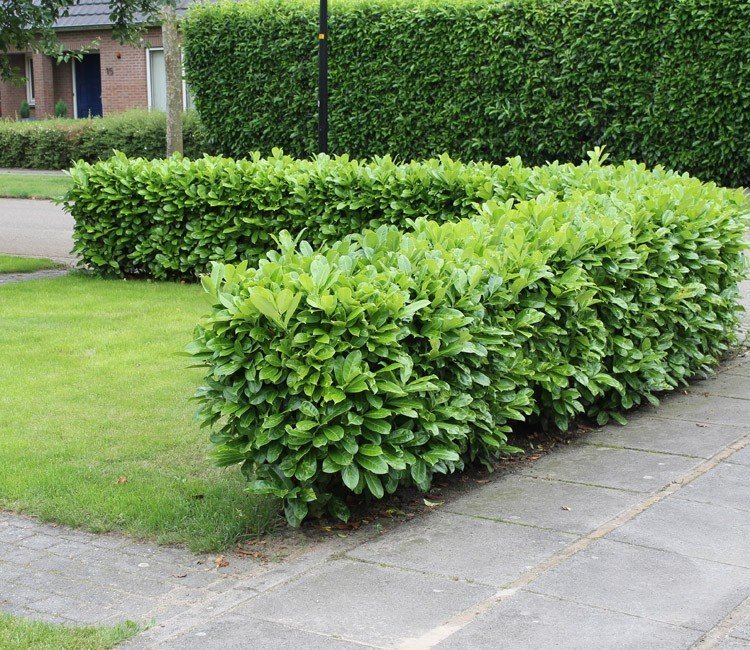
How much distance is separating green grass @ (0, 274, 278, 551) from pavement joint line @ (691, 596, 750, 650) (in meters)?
2.00

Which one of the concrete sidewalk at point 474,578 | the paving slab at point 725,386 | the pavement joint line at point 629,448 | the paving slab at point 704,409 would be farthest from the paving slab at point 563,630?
the paving slab at point 725,386

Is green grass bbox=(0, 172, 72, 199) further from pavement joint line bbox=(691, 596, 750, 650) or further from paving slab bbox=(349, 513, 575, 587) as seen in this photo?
pavement joint line bbox=(691, 596, 750, 650)

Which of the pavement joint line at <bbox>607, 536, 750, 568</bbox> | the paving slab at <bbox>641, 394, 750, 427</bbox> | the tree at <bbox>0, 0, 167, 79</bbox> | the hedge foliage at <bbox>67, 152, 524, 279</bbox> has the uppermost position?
the tree at <bbox>0, 0, 167, 79</bbox>

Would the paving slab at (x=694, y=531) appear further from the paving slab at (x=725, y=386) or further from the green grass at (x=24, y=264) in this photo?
the green grass at (x=24, y=264)

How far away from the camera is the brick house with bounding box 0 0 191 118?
31484 millimetres

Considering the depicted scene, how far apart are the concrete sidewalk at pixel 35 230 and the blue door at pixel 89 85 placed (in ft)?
49.3

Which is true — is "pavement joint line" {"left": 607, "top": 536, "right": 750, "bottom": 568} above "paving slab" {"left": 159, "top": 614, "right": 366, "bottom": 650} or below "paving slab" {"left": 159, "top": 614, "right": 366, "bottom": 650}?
above

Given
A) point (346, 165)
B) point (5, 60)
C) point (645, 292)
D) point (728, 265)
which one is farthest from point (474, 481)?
point (5, 60)

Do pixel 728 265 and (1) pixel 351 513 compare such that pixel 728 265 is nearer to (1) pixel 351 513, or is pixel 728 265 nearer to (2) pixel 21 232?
(1) pixel 351 513

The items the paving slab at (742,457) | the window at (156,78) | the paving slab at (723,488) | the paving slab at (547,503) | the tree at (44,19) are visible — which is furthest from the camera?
the window at (156,78)

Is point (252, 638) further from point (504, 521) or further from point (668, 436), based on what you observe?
point (668, 436)

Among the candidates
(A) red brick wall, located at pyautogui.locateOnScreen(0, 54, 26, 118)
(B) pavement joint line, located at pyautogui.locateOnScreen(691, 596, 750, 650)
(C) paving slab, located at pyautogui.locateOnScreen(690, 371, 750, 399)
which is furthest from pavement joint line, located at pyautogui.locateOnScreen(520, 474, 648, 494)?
(A) red brick wall, located at pyautogui.locateOnScreen(0, 54, 26, 118)

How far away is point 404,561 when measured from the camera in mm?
4422

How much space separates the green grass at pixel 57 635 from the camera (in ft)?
12.1
